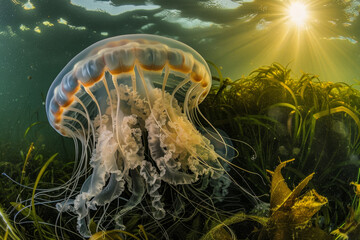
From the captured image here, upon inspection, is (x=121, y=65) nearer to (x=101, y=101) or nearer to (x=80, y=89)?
(x=80, y=89)

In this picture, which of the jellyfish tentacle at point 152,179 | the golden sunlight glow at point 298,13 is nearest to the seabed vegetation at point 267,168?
the jellyfish tentacle at point 152,179

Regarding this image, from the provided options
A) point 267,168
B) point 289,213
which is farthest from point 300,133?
point 289,213

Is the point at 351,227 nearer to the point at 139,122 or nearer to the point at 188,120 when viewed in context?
the point at 188,120

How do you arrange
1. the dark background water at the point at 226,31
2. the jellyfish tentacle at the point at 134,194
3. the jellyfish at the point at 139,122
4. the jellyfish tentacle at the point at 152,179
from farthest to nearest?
the dark background water at the point at 226,31 < the jellyfish tentacle at the point at 134,194 < the jellyfish tentacle at the point at 152,179 < the jellyfish at the point at 139,122

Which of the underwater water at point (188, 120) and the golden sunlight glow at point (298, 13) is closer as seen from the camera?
the underwater water at point (188, 120)

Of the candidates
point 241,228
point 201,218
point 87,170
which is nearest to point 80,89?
point 87,170

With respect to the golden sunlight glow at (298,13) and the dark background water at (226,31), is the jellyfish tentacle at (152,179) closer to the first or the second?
the dark background water at (226,31)

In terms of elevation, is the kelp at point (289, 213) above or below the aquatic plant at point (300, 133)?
below
